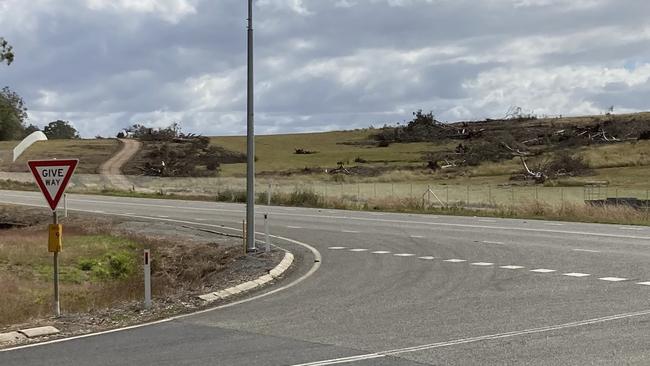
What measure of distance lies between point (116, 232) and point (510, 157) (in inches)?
2498

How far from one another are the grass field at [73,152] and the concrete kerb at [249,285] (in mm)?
67257

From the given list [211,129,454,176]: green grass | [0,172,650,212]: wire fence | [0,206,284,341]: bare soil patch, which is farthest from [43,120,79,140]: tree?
[0,206,284,341]: bare soil patch

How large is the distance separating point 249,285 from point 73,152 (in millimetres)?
83422

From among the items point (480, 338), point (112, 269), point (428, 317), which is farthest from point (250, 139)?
point (480, 338)

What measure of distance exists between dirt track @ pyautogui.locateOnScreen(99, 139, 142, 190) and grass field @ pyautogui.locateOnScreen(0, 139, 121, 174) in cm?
91

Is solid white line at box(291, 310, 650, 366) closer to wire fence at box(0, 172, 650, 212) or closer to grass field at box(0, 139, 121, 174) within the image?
wire fence at box(0, 172, 650, 212)

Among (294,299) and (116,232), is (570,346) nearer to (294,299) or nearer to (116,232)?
(294,299)

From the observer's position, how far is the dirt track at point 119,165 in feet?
227

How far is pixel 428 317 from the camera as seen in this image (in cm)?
1002

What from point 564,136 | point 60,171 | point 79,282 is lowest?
point 79,282

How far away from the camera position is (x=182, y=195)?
53.2 m

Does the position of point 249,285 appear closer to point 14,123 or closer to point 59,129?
point 14,123

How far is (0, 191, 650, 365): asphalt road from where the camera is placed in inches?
316

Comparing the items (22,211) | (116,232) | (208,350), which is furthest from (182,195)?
(208,350)
